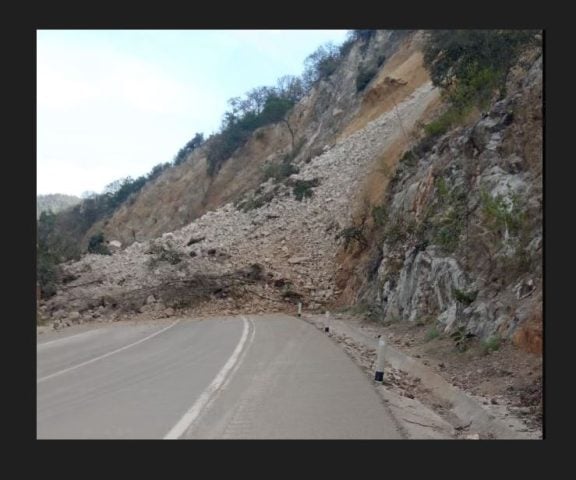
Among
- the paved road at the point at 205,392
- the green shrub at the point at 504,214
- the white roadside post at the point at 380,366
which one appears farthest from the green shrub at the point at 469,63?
the white roadside post at the point at 380,366

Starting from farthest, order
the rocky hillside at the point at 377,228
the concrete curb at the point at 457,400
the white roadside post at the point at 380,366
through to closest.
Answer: the rocky hillside at the point at 377,228, the white roadside post at the point at 380,366, the concrete curb at the point at 457,400

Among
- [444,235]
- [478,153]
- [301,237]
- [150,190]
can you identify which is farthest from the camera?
[150,190]

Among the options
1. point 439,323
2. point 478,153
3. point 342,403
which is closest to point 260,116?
point 478,153

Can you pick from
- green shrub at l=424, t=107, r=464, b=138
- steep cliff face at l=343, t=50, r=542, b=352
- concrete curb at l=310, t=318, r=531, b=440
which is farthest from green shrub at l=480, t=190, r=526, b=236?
green shrub at l=424, t=107, r=464, b=138

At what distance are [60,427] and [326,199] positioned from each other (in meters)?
31.0

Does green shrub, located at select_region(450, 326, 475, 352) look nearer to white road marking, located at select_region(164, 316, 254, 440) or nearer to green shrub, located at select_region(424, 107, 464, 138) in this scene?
Answer: white road marking, located at select_region(164, 316, 254, 440)

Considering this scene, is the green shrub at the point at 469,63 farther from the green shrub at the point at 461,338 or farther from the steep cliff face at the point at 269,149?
the steep cliff face at the point at 269,149

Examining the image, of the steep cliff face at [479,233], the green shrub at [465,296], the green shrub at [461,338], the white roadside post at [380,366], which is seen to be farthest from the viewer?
the green shrub at [465,296]

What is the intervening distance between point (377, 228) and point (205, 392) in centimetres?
1907

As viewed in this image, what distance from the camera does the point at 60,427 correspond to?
616 cm

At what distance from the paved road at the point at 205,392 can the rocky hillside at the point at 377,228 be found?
3.37 m

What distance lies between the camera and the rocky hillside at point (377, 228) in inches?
509

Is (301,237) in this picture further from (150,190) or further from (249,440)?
(150,190)

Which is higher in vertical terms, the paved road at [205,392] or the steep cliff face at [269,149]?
the steep cliff face at [269,149]
